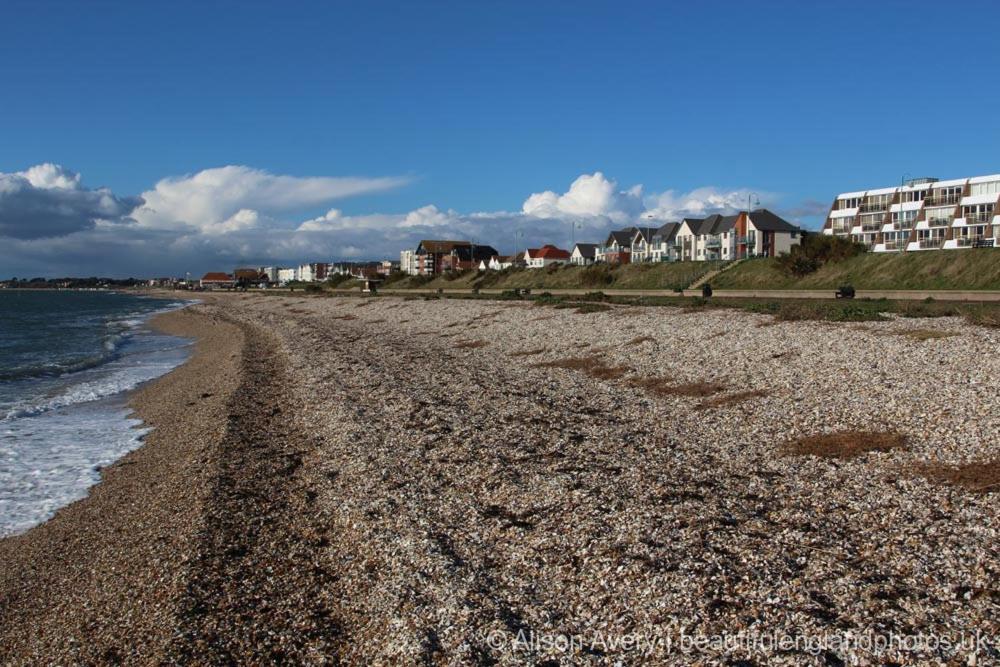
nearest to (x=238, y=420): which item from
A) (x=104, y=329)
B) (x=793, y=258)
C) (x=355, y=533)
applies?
(x=355, y=533)

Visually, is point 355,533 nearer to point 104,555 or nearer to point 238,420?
point 104,555

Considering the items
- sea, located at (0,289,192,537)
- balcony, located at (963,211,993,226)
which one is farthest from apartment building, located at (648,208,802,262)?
sea, located at (0,289,192,537)

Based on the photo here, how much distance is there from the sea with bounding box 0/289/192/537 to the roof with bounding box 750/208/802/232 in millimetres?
94844

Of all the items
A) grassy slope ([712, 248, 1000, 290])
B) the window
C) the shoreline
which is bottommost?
the shoreline

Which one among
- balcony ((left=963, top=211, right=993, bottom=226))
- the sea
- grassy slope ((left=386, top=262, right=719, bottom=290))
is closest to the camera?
the sea

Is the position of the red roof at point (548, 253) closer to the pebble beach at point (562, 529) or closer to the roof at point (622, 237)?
the roof at point (622, 237)

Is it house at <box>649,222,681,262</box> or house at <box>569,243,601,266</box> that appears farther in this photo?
house at <box>569,243,601,266</box>

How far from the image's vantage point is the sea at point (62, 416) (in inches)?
538

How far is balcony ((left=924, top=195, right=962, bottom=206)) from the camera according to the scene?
88.8m

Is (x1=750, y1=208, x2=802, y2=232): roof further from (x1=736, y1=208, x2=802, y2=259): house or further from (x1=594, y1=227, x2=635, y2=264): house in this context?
(x1=594, y1=227, x2=635, y2=264): house

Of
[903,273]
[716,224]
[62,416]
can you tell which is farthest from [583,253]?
[62,416]

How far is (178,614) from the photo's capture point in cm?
796

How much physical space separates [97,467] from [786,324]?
21.7 metres

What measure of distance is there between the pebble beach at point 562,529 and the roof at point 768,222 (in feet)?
338
